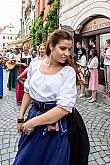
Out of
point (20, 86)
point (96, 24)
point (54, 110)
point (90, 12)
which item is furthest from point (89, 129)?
point (90, 12)

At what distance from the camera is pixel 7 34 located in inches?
4082

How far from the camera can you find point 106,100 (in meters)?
7.82

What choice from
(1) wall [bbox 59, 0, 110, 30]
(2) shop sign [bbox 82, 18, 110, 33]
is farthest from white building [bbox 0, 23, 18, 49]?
(2) shop sign [bbox 82, 18, 110, 33]

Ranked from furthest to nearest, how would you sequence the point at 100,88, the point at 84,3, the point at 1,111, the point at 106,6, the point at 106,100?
the point at 84,3 → the point at 100,88 → the point at 106,6 → the point at 106,100 → the point at 1,111

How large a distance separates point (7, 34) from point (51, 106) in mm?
104869

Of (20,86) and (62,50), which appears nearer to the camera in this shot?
(62,50)

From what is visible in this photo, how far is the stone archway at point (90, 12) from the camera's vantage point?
875cm

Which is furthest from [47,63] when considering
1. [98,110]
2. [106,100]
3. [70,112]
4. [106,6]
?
[106,6]

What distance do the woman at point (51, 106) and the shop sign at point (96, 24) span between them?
702cm

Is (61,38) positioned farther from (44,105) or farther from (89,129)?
(89,129)

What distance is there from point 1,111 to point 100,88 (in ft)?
12.8

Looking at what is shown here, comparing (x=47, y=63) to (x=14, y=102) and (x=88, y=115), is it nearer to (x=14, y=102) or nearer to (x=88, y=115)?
(x=88, y=115)

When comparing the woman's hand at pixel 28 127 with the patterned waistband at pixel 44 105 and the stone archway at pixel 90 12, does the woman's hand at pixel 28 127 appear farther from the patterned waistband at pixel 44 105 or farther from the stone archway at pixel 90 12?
the stone archway at pixel 90 12

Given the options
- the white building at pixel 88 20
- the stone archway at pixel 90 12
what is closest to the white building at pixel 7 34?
the white building at pixel 88 20
